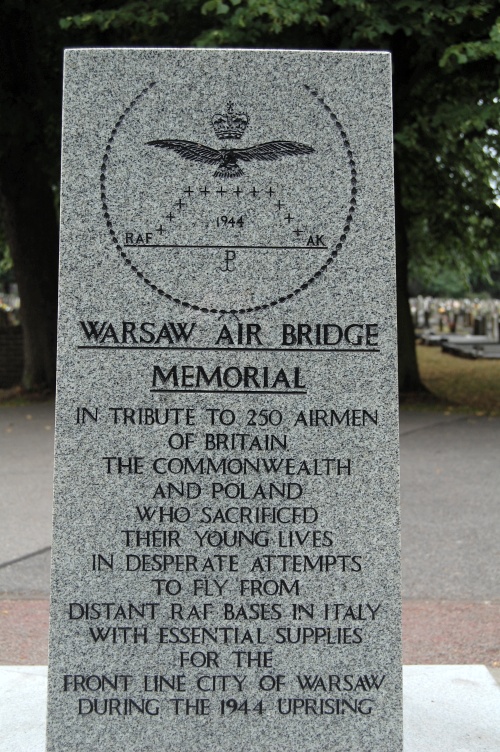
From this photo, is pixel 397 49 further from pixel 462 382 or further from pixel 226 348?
pixel 226 348

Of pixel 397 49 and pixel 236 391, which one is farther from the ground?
pixel 397 49

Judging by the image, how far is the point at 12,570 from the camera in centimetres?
729

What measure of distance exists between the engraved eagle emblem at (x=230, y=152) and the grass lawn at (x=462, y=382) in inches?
500

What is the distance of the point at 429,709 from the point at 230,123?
249cm

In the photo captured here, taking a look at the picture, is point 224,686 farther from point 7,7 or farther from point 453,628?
point 7,7

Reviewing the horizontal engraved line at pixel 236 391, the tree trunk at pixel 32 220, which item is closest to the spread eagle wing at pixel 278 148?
the horizontal engraved line at pixel 236 391

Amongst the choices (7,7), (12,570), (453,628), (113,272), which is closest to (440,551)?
(453,628)

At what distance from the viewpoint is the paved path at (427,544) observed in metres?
5.84

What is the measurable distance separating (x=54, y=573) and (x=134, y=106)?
171cm

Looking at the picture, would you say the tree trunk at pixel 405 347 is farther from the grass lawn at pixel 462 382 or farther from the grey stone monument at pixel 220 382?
the grey stone monument at pixel 220 382

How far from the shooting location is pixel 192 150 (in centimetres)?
380

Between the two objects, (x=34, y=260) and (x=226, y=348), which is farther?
(x=34, y=260)

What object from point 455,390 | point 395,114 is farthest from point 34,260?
point 455,390

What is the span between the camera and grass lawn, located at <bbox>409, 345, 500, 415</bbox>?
55.9 ft
